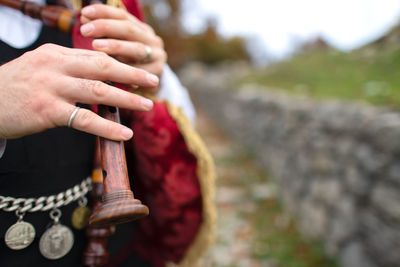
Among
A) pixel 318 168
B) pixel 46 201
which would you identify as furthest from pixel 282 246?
pixel 46 201

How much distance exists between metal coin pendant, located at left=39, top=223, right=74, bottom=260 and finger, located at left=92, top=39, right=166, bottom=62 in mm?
425

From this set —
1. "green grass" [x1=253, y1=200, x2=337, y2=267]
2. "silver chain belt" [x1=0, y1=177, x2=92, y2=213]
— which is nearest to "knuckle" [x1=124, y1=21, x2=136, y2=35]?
"silver chain belt" [x1=0, y1=177, x2=92, y2=213]

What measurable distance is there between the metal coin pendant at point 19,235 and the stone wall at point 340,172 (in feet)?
5.21

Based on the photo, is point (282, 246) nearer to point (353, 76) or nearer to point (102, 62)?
point (353, 76)

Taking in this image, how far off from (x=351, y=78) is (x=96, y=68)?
332cm

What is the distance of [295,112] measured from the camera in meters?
3.12

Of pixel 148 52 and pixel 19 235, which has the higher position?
pixel 148 52

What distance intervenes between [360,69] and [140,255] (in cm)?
343

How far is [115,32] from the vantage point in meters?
0.69

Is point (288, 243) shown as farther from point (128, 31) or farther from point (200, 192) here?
point (128, 31)

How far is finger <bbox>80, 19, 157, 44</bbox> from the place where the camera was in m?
0.67

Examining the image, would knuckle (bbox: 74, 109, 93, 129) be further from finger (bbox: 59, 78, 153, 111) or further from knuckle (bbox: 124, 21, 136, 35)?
knuckle (bbox: 124, 21, 136, 35)

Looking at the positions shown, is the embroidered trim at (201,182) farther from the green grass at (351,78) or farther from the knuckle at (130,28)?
the green grass at (351,78)

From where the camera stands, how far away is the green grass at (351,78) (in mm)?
2424
